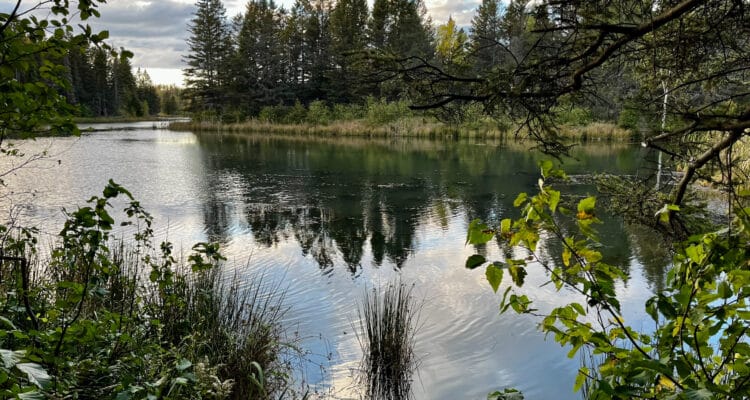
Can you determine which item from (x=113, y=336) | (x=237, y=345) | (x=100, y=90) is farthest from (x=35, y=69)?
(x=100, y=90)

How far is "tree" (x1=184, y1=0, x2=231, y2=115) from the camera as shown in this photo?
50125mm

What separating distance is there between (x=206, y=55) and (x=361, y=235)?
155ft

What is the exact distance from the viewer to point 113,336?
8.48ft

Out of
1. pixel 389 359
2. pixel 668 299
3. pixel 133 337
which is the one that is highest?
pixel 668 299

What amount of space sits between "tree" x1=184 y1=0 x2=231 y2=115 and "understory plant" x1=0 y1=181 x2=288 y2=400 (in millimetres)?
48013

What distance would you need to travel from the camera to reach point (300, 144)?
99.2 ft

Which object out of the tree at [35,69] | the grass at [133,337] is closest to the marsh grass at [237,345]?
the grass at [133,337]

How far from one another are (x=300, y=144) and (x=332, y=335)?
25622 millimetres

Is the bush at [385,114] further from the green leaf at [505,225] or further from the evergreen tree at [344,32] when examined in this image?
the green leaf at [505,225]

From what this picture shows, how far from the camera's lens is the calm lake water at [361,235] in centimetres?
499

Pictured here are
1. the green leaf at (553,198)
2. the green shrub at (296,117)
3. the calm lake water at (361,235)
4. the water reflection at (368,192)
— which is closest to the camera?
the green leaf at (553,198)

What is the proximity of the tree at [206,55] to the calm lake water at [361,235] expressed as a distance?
27993 mm

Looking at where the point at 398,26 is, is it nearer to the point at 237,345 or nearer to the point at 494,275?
the point at 237,345

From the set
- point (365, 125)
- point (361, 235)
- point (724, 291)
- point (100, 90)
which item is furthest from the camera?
point (100, 90)
